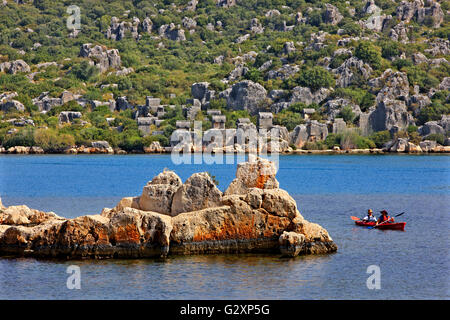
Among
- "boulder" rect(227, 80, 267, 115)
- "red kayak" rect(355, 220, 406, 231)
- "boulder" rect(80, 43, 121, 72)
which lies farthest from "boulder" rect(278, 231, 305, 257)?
"boulder" rect(80, 43, 121, 72)

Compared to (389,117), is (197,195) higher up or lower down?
lower down

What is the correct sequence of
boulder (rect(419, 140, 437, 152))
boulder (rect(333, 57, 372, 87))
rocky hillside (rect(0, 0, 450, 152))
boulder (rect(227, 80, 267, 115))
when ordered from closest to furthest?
boulder (rect(419, 140, 437, 152)) → rocky hillside (rect(0, 0, 450, 152)) → boulder (rect(227, 80, 267, 115)) → boulder (rect(333, 57, 372, 87))

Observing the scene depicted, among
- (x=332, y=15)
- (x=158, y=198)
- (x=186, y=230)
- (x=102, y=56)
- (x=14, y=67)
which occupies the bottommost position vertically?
(x=186, y=230)

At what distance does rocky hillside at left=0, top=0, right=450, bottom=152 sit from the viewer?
121500mm

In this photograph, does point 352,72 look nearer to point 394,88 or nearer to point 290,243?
point 394,88

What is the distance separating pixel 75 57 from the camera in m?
171

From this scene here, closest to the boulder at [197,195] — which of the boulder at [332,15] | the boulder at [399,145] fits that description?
the boulder at [399,145]

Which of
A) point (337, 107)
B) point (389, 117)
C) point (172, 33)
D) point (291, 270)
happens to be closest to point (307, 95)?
point (337, 107)

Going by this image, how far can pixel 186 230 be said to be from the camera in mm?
24328

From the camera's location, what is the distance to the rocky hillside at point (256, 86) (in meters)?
122

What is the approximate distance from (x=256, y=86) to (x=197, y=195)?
11030 cm

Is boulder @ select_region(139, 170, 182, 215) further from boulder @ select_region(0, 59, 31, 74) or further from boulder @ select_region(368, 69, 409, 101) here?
boulder @ select_region(0, 59, 31, 74)
